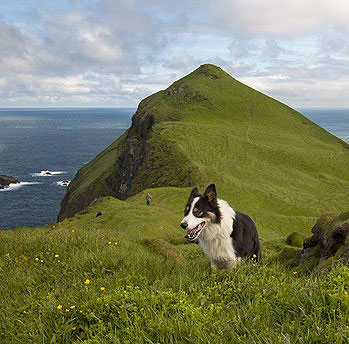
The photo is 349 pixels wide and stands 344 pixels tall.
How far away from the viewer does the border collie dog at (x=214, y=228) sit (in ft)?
28.8

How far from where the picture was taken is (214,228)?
29.8 ft

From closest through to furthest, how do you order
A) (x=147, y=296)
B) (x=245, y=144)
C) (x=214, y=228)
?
(x=147, y=296) < (x=214, y=228) < (x=245, y=144)

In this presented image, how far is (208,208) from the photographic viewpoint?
8945 millimetres

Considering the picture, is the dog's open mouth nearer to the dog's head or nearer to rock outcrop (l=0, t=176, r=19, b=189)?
the dog's head

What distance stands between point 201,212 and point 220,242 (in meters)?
1.08

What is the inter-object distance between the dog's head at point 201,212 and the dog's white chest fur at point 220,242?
200mm

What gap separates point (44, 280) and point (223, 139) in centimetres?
9178

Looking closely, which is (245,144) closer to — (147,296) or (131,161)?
(131,161)

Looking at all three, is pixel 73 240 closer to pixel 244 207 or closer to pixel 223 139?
pixel 244 207

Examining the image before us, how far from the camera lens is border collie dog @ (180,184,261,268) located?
28.8ft

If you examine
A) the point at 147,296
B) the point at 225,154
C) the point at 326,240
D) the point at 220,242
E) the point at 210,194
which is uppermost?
the point at 210,194

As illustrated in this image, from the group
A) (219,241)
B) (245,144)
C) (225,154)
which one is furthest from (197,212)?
(245,144)

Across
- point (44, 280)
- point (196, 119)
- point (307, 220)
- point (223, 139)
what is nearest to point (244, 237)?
point (44, 280)

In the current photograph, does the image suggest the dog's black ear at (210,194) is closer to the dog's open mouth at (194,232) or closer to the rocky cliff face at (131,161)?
the dog's open mouth at (194,232)
